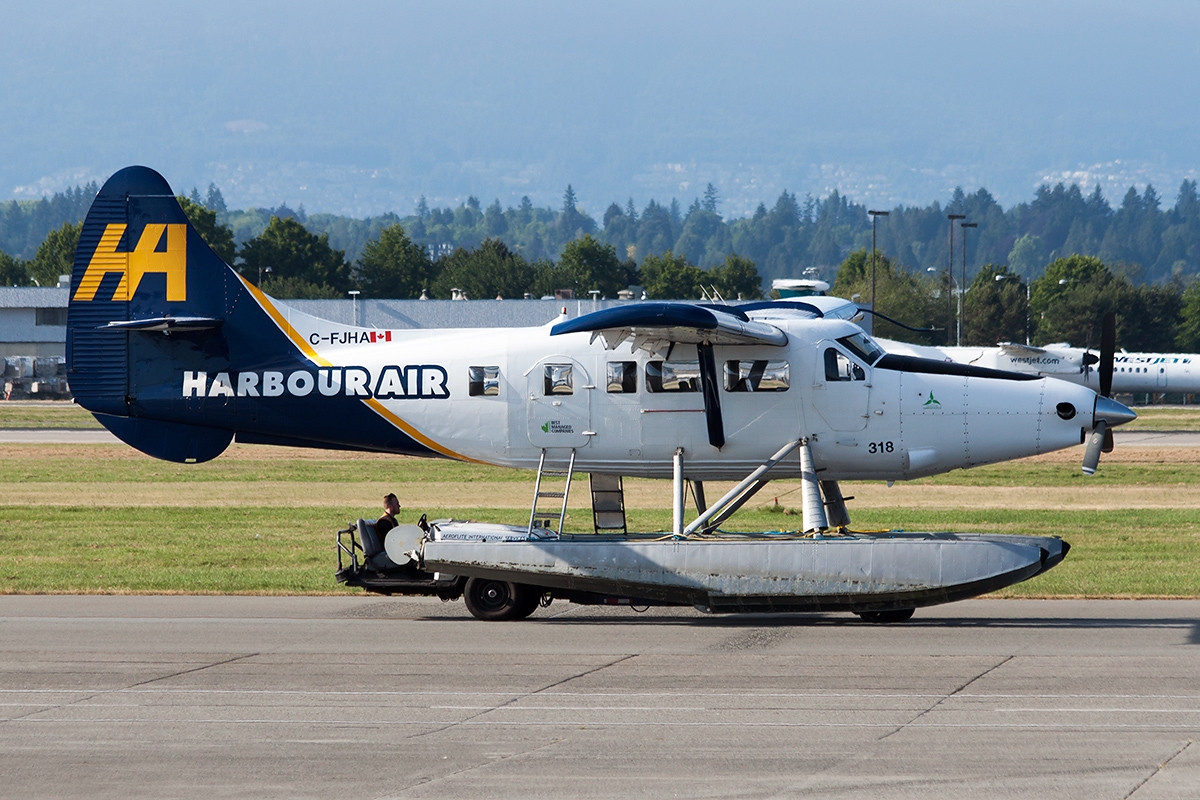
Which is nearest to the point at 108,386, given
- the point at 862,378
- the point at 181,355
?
the point at 181,355

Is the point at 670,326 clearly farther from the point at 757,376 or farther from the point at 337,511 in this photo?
the point at 337,511

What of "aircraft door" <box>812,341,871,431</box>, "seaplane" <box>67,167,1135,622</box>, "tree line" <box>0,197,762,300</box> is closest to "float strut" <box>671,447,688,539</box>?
"seaplane" <box>67,167,1135,622</box>

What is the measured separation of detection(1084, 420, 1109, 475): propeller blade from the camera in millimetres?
15178

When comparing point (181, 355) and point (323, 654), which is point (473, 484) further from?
point (323, 654)

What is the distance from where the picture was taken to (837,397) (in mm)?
15898

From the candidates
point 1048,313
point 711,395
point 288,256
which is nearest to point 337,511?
point 711,395

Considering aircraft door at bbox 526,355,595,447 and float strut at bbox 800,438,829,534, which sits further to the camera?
aircraft door at bbox 526,355,595,447

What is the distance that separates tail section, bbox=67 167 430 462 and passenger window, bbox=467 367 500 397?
1.05 m

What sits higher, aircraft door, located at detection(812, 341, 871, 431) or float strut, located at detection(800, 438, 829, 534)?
aircraft door, located at detection(812, 341, 871, 431)

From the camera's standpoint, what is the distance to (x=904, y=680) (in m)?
11.7

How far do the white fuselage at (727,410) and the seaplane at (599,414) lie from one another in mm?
24

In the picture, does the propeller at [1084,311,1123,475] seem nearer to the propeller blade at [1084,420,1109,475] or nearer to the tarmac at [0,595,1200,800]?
the propeller blade at [1084,420,1109,475]

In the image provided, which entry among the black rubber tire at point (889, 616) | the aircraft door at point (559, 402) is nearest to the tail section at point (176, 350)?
the aircraft door at point (559, 402)

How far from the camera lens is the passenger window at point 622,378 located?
1612cm
